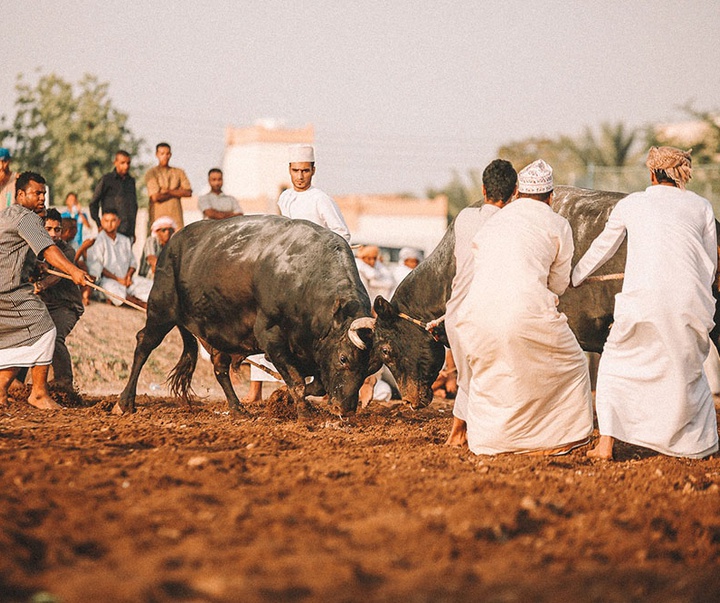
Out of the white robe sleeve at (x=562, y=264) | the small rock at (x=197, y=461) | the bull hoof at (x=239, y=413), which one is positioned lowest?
the bull hoof at (x=239, y=413)

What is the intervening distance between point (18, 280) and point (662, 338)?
5584mm

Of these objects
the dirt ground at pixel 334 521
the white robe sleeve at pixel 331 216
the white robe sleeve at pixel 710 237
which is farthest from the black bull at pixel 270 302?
the white robe sleeve at pixel 710 237

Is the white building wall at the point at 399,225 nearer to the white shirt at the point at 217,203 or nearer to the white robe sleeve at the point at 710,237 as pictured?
the white shirt at the point at 217,203

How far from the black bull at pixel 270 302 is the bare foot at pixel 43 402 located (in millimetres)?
582

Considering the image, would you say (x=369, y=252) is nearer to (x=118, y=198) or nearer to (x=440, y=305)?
(x=118, y=198)

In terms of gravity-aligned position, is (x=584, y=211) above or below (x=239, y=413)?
above

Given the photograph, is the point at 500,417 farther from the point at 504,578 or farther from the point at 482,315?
the point at 504,578

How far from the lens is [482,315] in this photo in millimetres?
6879

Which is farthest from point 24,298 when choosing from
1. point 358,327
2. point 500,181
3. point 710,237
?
point 710,237

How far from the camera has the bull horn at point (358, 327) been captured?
818 centimetres

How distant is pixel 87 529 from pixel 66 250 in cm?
669

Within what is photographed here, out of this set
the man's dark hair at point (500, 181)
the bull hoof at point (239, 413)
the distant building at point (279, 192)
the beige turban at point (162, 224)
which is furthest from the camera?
the distant building at point (279, 192)

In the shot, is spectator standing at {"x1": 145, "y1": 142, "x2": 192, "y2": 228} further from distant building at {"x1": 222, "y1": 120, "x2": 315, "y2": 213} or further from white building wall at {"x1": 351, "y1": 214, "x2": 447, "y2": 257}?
distant building at {"x1": 222, "y1": 120, "x2": 315, "y2": 213}

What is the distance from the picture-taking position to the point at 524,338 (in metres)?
6.75
